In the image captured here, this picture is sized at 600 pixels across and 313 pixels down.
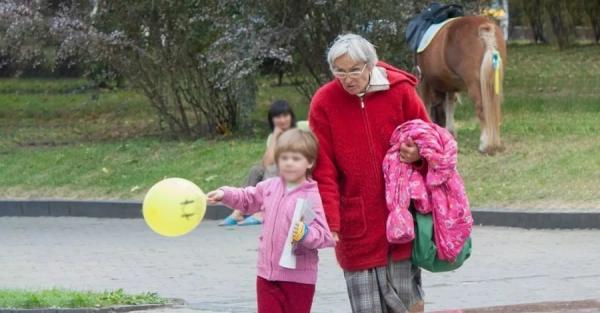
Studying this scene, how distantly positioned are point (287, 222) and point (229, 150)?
35.3 ft

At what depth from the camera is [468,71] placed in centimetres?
1545

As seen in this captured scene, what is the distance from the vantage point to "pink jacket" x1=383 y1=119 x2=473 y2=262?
232 inches

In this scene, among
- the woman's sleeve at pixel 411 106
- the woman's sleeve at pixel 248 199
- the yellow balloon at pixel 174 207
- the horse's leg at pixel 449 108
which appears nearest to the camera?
the yellow balloon at pixel 174 207

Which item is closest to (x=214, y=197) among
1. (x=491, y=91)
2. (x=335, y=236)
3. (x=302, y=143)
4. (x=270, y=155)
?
(x=302, y=143)

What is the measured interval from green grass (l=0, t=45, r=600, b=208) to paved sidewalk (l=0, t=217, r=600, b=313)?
123cm

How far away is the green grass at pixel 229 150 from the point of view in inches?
540

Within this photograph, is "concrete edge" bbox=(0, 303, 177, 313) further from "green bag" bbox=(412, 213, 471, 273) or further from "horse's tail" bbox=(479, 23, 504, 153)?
"horse's tail" bbox=(479, 23, 504, 153)

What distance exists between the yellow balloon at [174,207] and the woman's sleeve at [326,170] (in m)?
0.55

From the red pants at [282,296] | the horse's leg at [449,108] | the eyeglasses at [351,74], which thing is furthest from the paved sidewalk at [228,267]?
the horse's leg at [449,108]

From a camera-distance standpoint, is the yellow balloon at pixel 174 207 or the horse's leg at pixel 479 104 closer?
the yellow balloon at pixel 174 207

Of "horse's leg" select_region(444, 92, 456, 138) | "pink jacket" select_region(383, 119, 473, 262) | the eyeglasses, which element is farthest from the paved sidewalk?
"horse's leg" select_region(444, 92, 456, 138)

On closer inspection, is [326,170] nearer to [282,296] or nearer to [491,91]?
[282,296]

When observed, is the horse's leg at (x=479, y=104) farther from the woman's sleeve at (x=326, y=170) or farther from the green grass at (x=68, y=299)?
the woman's sleeve at (x=326, y=170)

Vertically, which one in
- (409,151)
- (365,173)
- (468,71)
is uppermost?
(409,151)
